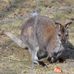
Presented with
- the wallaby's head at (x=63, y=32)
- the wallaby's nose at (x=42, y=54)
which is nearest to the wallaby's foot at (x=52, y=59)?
the wallaby's nose at (x=42, y=54)

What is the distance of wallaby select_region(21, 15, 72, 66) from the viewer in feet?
22.7

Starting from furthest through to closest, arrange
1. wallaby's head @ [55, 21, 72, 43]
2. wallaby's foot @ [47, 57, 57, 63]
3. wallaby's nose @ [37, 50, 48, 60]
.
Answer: wallaby's nose @ [37, 50, 48, 60] < wallaby's foot @ [47, 57, 57, 63] < wallaby's head @ [55, 21, 72, 43]

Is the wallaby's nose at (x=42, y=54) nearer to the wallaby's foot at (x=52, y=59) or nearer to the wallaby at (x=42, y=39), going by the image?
the wallaby at (x=42, y=39)

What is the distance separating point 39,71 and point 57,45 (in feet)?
2.01

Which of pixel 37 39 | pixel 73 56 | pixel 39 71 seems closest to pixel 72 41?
pixel 73 56

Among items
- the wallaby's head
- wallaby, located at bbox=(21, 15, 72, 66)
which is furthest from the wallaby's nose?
the wallaby's head

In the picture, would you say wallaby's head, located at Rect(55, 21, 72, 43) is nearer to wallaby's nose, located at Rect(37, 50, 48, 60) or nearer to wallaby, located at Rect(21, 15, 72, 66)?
wallaby, located at Rect(21, 15, 72, 66)

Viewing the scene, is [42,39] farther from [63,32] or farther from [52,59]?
[63,32]

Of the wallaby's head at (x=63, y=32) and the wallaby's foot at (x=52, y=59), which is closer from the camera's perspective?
the wallaby's head at (x=63, y=32)

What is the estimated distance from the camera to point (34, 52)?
7008 mm

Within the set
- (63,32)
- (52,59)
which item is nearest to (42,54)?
(52,59)

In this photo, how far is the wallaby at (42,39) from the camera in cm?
692

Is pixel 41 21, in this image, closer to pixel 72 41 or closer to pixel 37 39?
pixel 37 39

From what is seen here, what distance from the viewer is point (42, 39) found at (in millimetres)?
7066
